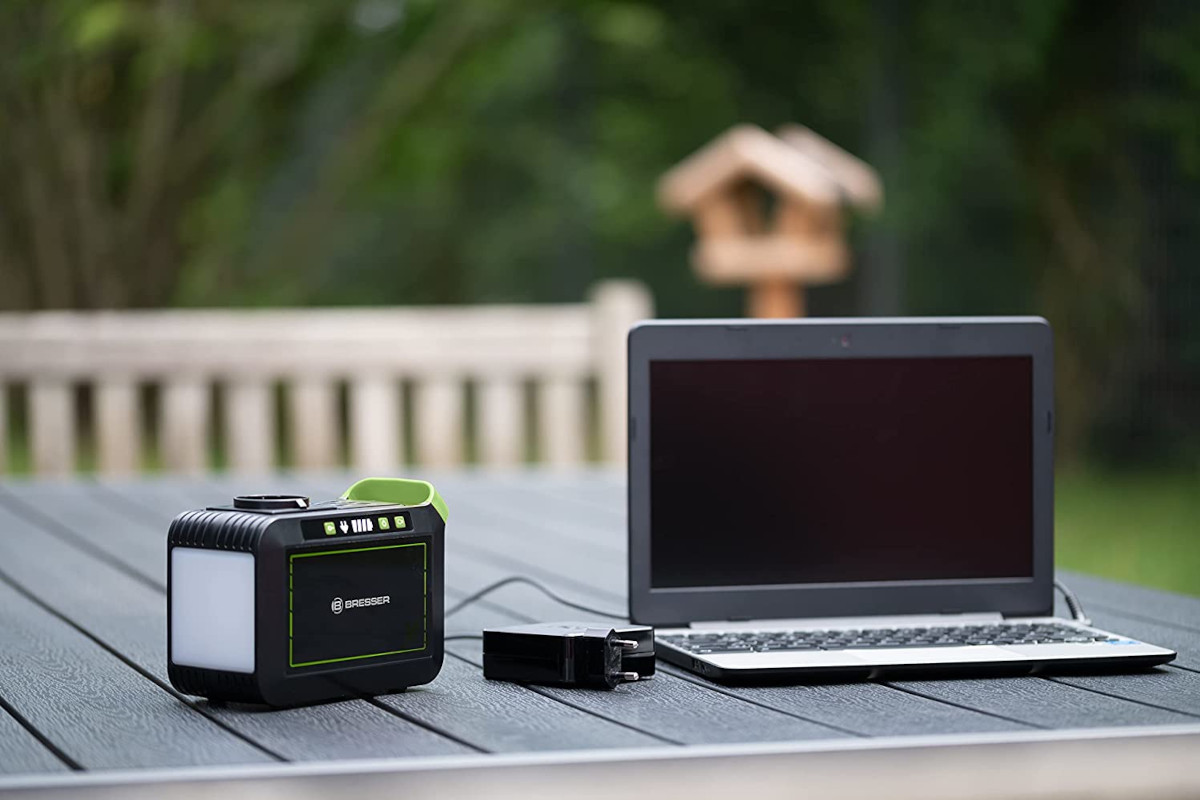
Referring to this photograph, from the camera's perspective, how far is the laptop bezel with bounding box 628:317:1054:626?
1348mm

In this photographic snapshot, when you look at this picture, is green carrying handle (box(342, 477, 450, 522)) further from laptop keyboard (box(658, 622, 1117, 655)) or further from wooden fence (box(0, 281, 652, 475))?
wooden fence (box(0, 281, 652, 475))

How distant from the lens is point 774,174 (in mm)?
4266

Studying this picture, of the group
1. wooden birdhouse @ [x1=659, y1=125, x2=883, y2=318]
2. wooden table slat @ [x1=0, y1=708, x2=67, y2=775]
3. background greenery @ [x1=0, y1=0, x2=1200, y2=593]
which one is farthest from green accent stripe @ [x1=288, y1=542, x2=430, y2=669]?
background greenery @ [x1=0, y1=0, x2=1200, y2=593]

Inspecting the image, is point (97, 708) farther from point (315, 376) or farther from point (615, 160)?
point (615, 160)

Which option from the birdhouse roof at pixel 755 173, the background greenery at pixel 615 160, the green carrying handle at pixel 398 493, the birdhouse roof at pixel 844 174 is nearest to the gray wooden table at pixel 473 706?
the green carrying handle at pixel 398 493

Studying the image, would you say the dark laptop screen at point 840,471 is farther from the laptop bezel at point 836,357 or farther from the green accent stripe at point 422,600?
the green accent stripe at point 422,600

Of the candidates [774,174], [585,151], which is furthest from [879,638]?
[585,151]

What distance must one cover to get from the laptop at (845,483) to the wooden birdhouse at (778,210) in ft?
9.45

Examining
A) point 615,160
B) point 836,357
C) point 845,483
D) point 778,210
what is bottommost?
point 845,483

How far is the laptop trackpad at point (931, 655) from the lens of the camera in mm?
1237

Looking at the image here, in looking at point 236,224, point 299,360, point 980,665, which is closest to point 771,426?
point 980,665

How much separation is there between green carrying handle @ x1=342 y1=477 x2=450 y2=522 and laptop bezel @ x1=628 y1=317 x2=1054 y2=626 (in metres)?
0.19

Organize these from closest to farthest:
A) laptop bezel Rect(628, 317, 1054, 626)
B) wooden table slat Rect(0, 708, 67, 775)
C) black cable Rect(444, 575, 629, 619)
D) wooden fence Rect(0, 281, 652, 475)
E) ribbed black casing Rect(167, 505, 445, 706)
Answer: wooden table slat Rect(0, 708, 67, 775) < ribbed black casing Rect(167, 505, 445, 706) < laptop bezel Rect(628, 317, 1054, 626) < black cable Rect(444, 575, 629, 619) < wooden fence Rect(0, 281, 652, 475)

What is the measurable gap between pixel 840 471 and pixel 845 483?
0.01 m
